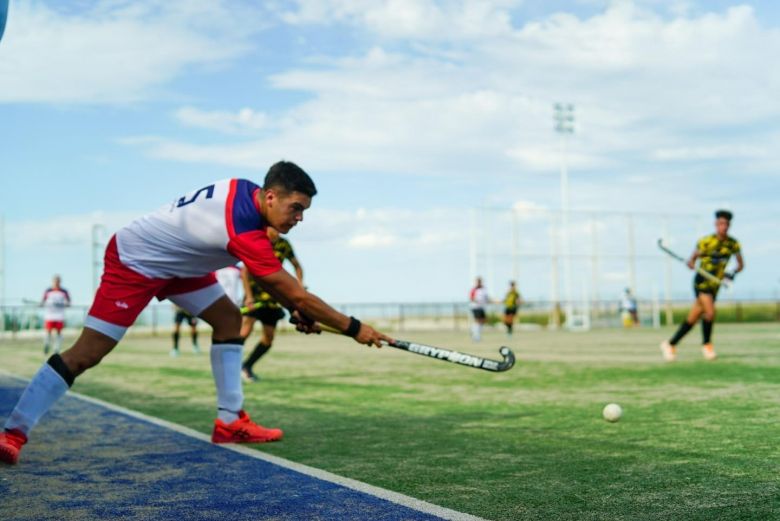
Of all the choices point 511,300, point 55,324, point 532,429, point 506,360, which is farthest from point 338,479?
Result: point 511,300

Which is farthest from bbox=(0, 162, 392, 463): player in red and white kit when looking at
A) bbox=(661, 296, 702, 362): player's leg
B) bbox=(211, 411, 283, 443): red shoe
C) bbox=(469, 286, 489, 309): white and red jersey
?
bbox=(469, 286, 489, 309): white and red jersey

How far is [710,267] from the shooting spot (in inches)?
587

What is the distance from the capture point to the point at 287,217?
18.0 ft

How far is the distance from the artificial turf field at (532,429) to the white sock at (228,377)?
1.54 feet

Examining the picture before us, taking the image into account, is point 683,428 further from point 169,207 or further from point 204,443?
point 169,207

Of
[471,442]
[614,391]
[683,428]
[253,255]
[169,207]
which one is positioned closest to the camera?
[253,255]

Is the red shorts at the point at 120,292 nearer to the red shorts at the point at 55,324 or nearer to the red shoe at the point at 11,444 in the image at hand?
the red shoe at the point at 11,444

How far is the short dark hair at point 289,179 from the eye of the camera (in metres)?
5.48

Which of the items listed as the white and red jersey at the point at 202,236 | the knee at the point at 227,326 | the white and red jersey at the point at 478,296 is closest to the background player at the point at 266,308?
the knee at the point at 227,326

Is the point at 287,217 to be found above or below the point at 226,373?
above

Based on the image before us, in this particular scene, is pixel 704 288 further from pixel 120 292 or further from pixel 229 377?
pixel 120 292

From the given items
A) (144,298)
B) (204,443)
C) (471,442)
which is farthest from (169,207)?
(471,442)

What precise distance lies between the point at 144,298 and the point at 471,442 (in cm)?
253

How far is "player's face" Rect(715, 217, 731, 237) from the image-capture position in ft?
47.5
